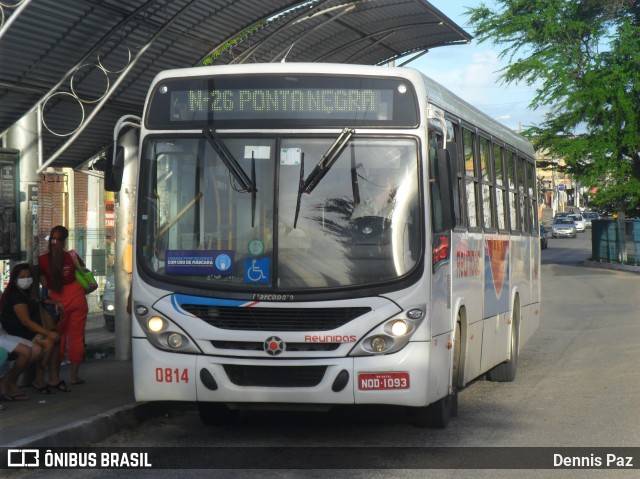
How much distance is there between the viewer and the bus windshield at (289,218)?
8852 mm

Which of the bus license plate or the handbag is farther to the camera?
the handbag

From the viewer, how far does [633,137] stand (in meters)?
42.6

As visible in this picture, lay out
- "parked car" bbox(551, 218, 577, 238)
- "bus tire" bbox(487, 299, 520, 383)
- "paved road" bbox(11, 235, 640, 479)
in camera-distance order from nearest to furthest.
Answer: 1. "paved road" bbox(11, 235, 640, 479)
2. "bus tire" bbox(487, 299, 520, 383)
3. "parked car" bbox(551, 218, 577, 238)

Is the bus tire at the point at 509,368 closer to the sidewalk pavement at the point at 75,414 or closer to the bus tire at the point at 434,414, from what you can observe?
the bus tire at the point at 434,414

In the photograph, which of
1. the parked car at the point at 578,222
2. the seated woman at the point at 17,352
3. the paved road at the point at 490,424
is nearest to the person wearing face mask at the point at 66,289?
the seated woman at the point at 17,352

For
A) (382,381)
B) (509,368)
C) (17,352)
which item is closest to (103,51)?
(17,352)

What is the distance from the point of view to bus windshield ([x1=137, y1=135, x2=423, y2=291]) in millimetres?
8852

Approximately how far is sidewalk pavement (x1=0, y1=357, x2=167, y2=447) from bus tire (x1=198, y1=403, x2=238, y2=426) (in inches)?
25.0

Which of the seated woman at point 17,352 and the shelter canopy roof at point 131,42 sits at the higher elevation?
the shelter canopy roof at point 131,42

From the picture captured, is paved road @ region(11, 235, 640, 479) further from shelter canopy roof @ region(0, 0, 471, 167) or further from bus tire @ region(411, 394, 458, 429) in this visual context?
shelter canopy roof @ region(0, 0, 471, 167)

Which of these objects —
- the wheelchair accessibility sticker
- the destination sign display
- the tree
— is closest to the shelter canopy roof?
the destination sign display

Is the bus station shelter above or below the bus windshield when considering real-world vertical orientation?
above

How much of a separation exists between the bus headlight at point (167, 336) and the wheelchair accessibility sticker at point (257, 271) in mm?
643

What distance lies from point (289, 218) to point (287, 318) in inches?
30.2
